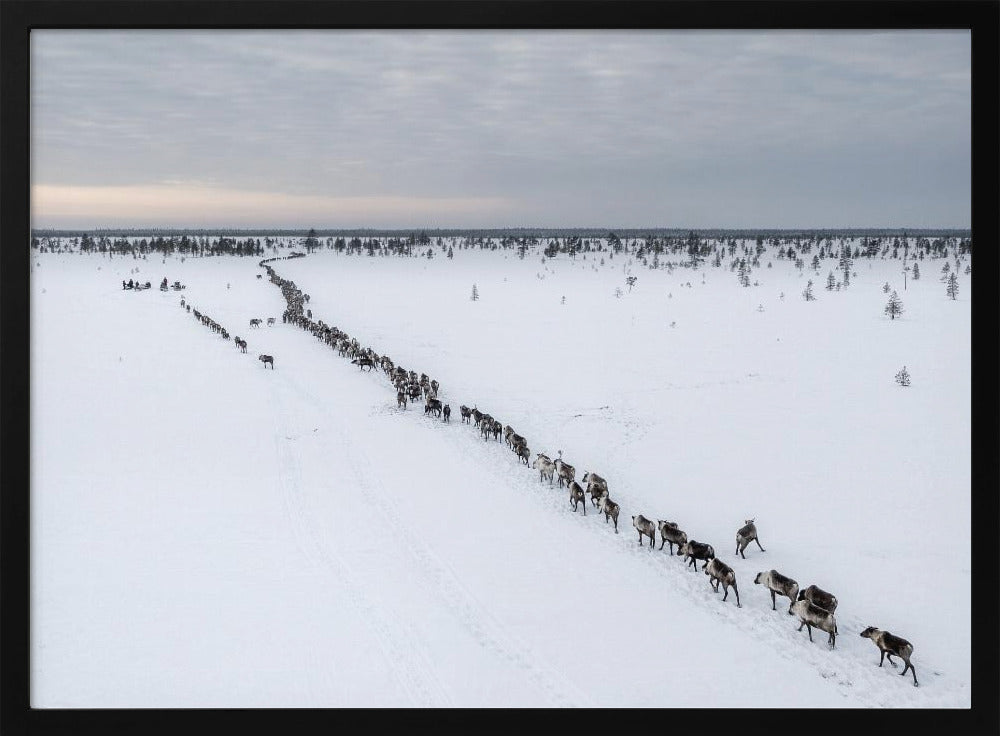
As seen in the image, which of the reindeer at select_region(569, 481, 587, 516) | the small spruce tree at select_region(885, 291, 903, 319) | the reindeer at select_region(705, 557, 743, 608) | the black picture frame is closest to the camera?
the black picture frame

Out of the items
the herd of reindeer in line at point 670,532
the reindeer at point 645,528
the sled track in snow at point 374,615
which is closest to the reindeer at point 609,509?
the herd of reindeer in line at point 670,532

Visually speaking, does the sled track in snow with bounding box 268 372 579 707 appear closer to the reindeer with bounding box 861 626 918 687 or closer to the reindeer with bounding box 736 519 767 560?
the reindeer with bounding box 861 626 918 687

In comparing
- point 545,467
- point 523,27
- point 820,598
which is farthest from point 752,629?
point 523,27

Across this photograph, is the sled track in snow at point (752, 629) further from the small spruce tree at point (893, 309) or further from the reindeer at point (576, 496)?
the small spruce tree at point (893, 309)

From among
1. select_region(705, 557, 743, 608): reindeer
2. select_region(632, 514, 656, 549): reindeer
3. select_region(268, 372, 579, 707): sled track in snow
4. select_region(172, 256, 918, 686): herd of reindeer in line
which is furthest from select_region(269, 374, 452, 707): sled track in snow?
select_region(632, 514, 656, 549): reindeer

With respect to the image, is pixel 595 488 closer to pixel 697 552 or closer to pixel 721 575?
pixel 697 552

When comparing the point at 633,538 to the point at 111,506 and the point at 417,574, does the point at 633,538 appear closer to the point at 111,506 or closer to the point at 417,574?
the point at 417,574

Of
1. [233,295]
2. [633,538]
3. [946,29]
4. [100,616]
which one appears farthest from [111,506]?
[233,295]
